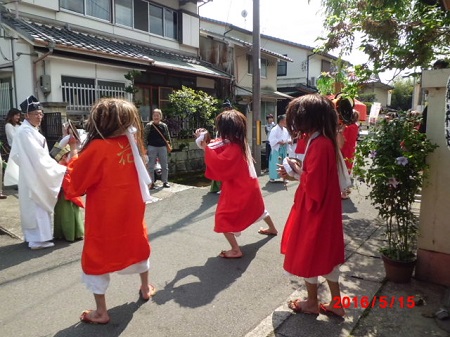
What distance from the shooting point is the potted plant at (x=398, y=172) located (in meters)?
3.55

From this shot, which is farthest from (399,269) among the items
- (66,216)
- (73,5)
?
(73,5)

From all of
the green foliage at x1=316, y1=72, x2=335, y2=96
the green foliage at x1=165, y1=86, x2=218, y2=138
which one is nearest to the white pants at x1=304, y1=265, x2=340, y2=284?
the green foliage at x1=316, y1=72, x2=335, y2=96

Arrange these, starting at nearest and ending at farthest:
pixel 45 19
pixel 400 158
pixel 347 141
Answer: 1. pixel 400 158
2. pixel 347 141
3. pixel 45 19

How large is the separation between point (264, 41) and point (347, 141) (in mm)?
21328

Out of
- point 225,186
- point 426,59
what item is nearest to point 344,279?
point 225,186

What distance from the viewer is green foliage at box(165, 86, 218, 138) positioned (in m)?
11.9

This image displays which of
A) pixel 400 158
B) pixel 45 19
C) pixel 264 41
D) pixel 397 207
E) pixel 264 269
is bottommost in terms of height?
pixel 264 269

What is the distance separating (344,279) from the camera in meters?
3.94

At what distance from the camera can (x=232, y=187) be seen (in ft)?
15.5

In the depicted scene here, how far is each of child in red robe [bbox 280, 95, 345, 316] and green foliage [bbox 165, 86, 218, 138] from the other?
9.15 m

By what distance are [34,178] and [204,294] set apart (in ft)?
9.61

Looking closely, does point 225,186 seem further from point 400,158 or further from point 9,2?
point 9,2

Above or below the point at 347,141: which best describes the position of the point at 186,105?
above

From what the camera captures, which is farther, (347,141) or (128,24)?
(128,24)
